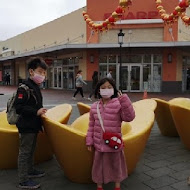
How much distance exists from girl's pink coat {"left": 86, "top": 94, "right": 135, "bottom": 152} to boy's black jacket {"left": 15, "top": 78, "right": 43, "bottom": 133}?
75 cm

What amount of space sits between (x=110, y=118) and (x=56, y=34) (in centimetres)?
2386

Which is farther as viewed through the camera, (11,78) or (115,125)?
(11,78)

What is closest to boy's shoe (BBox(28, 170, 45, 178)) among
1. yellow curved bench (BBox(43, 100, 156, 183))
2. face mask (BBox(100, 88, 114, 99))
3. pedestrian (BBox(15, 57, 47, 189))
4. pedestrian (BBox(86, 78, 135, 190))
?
pedestrian (BBox(15, 57, 47, 189))

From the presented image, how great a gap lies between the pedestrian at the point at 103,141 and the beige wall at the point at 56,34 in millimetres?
18724

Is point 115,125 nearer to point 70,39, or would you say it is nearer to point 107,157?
point 107,157

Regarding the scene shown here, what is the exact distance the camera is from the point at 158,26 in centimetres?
1945

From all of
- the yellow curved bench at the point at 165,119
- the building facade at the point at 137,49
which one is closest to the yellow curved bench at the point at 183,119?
the yellow curved bench at the point at 165,119

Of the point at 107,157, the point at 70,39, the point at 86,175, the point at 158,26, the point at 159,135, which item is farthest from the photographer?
the point at 70,39

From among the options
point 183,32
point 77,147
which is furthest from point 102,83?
point 183,32

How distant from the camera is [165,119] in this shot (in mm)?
6082

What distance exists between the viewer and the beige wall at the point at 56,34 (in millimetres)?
22234

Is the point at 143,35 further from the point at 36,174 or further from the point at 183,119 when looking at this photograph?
the point at 36,174

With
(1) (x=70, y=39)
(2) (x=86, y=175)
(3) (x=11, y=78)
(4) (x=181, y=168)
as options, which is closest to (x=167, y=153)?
(4) (x=181, y=168)

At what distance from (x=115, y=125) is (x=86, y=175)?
2.74ft
